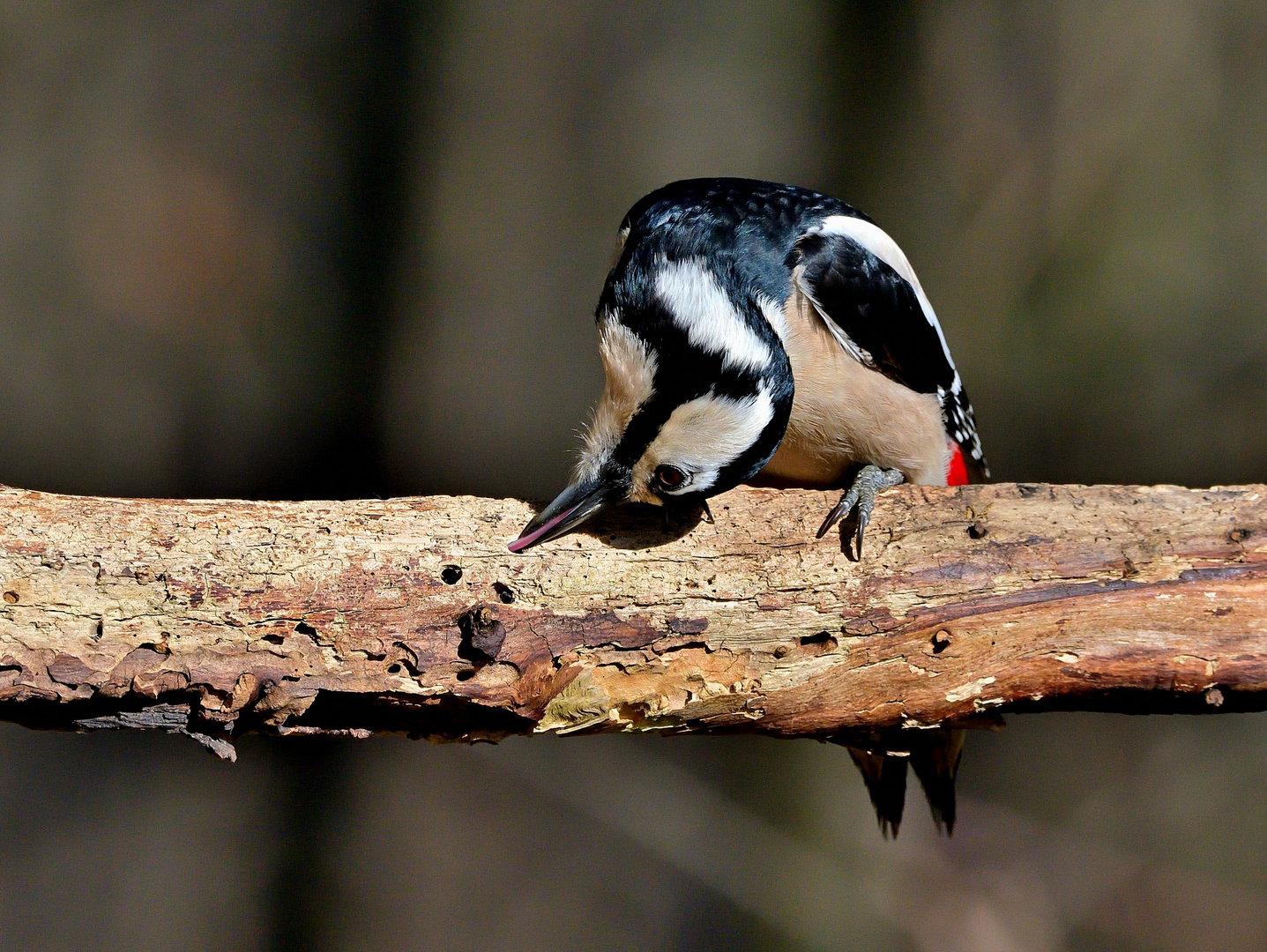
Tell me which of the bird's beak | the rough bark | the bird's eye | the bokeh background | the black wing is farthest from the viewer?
the bokeh background

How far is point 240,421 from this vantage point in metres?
3.51

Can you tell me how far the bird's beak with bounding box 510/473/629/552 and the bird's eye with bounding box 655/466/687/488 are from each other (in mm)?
73

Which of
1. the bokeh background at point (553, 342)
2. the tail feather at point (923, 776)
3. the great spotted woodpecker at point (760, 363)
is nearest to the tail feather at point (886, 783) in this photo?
the tail feather at point (923, 776)

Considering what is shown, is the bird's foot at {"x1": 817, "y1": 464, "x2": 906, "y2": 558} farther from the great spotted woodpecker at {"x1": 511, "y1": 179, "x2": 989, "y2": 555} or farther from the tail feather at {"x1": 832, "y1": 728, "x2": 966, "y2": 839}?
the tail feather at {"x1": 832, "y1": 728, "x2": 966, "y2": 839}

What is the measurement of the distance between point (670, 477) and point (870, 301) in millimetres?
784

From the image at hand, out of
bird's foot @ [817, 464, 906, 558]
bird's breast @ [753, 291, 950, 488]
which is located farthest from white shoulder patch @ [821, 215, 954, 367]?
bird's foot @ [817, 464, 906, 558]

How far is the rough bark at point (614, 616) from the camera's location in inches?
61.1

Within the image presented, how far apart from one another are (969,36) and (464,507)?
3.21 meters

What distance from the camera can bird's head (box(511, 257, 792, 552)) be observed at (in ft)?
6.13

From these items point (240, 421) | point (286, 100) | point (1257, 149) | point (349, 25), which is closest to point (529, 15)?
point (349, 25)

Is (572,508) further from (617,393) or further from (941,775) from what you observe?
(941,775)

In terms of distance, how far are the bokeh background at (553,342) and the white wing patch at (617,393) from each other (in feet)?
5.72

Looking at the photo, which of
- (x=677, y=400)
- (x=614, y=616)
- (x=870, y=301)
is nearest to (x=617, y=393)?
(x=677, y=400)

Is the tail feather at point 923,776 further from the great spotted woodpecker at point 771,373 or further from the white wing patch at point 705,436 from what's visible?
the white wing patch at point 705,436
